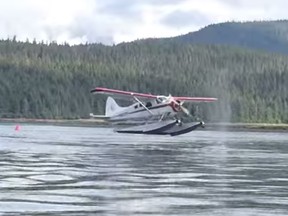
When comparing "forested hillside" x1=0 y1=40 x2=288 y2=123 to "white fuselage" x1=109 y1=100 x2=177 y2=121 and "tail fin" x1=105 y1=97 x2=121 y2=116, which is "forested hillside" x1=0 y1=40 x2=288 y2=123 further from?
"white fuselage" x1=109 y1=100 x2=177 y2=121

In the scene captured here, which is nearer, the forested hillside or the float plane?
the float plane

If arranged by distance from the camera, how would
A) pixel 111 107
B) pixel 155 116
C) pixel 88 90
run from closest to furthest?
pixel 155 116, pixel 111 107, pixel 88 90

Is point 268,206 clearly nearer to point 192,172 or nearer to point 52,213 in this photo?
point 52,213

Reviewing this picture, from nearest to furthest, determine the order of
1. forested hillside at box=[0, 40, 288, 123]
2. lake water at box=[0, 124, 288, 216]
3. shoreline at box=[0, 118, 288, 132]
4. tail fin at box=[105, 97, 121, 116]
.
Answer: lake water at box=[0, 124, 288, 216]
tail fin at box=[105, 97, 121, 116]
shoreline at box=[0, 118, 288, 132]
forested hillside at box=[0, 40, 288, 123]

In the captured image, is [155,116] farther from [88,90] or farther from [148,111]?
[88,90]

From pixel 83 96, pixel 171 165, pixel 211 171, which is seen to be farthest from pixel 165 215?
pixel 83 96

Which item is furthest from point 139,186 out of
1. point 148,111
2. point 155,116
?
point 148,111

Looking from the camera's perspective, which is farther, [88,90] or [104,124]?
[88,90]

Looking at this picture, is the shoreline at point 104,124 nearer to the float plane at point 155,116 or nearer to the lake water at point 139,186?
the float plane at point 155,116

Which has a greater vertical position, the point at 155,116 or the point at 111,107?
the point at 111,107

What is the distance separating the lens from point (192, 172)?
3034 cm

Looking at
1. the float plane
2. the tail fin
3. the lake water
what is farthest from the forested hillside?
the lake water

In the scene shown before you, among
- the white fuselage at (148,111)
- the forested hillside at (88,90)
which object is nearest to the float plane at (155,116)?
the white fuselage at (148,111)

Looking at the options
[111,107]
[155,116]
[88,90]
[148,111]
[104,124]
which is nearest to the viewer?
[155,116]
